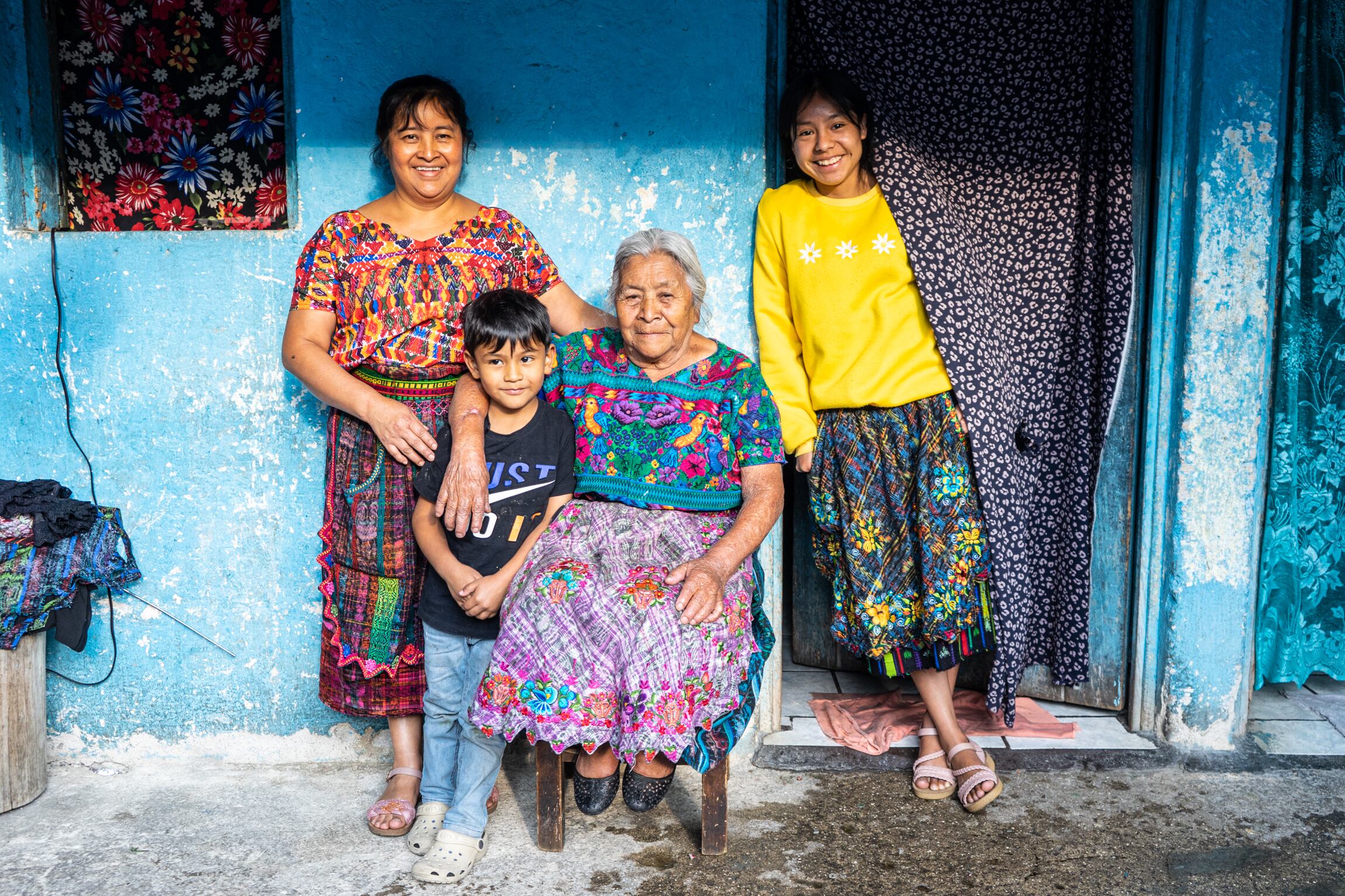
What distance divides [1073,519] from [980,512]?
445 mm

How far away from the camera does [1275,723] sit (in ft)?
10.7

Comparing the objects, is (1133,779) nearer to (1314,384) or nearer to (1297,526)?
(1297,526)

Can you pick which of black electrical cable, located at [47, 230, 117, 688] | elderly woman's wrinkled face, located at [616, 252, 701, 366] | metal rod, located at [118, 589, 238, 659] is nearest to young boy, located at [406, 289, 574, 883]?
elderly woman's wrinkled face, located at [616, 252, 701, 366]

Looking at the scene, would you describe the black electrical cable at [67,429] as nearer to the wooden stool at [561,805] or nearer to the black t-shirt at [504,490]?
the black t-shirt at [504,490]

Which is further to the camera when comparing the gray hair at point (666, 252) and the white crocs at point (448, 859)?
the gray hair at point (666, 252)

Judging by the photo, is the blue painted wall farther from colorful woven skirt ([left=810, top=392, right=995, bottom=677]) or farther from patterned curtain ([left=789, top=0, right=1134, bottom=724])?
patterned curtain ([left=789, top=0, right=1134, bottom=724])

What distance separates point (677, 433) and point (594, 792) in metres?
0.92

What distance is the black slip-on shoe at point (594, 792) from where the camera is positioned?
247 cm

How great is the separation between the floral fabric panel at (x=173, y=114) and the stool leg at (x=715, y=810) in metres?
2.10

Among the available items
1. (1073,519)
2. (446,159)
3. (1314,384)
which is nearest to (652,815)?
(1073,519)

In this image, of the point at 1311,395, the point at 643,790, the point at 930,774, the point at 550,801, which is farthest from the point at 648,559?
the point at 1311,395

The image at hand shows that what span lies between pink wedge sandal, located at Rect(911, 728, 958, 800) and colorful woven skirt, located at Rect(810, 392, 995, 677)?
25 cm

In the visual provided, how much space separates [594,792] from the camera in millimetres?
2477

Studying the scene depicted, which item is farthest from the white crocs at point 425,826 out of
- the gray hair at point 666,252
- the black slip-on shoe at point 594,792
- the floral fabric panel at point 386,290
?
the gray hair at point 666,252
